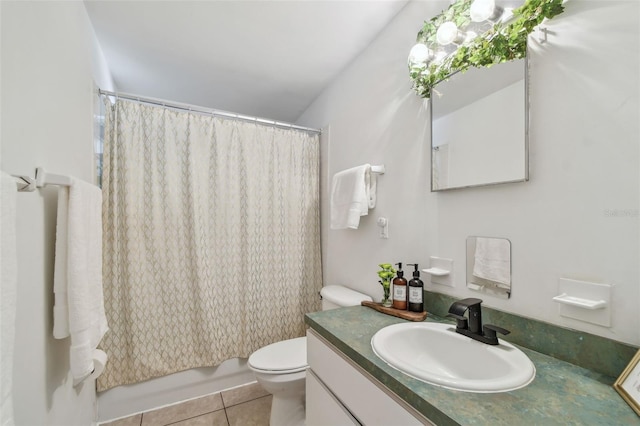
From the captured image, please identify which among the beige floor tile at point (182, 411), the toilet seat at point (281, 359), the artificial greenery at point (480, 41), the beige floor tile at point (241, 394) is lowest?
the beige floor tile at point (241, 394)

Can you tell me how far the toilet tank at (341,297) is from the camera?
1574mm

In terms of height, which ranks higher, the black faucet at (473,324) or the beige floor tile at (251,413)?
the black faucet at (473,324)

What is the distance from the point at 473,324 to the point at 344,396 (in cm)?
53

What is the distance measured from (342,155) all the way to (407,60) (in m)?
0.78

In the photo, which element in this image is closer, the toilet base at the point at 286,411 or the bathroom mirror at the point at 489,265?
the bathroom mirror at the point at 489,265

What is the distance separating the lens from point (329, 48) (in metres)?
1.78

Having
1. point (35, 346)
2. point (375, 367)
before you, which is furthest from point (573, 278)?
point (35, 346)

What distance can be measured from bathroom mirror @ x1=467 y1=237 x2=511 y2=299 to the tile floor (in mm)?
1533

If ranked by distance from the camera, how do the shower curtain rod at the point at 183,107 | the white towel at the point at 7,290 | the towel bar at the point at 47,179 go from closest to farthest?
the white towel at the point at 7,290, the towel bar at the point at 47,179, the shower curtain rod at the point at 183,107

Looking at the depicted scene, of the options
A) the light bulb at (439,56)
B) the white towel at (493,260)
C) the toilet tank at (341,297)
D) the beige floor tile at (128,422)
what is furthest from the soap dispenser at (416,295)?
the beige floor tile at (128,422)

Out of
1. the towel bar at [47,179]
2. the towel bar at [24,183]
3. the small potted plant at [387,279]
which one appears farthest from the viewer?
the small potted plant at [387,279]

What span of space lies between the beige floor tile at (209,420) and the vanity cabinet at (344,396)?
0.82m

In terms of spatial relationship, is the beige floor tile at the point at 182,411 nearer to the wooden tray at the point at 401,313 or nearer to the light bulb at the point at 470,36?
the wooden tray at the point at 401,313

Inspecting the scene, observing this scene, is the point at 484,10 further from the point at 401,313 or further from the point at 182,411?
the point at 182,411
